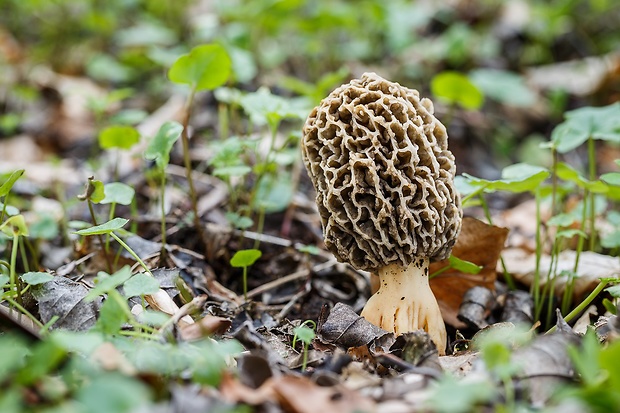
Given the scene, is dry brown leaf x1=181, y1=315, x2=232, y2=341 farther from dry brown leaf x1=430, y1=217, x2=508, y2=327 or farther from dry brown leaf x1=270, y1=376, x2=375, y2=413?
dry brown leaf x1=430, y1=217, x2=508, y2=327

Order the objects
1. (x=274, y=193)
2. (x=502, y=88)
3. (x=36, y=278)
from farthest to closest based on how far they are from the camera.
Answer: (x=502, y=88), (x=274, y=193), (x=36, y=278)

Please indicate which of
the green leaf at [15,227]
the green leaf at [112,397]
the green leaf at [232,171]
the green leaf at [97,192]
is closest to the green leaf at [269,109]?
the green leaf at [232,171]

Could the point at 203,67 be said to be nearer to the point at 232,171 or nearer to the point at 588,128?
the point at 232,171

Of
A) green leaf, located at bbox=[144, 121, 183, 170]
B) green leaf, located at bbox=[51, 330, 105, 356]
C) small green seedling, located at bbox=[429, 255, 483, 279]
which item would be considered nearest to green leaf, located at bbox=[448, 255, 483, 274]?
small green seedling, located at bbox=[429, 255, 483, 279]

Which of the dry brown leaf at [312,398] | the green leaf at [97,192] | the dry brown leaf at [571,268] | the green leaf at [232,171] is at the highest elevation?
the green leaf at [97,192]

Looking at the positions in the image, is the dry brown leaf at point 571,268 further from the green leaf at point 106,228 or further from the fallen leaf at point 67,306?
the fallen leaf at point 67,306

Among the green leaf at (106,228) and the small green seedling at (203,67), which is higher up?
the small green seedling at (203,67)

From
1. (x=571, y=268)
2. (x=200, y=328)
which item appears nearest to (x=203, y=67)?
(x=200, y=328)

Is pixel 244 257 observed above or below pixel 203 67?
below
